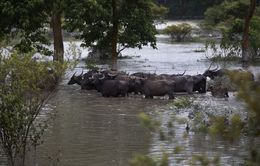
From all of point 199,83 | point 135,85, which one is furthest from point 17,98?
point 199,83

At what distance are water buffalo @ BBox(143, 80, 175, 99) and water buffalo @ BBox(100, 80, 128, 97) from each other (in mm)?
1000

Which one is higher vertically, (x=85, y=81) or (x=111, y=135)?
→ (x=85, y=81)

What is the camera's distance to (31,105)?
10094 mm

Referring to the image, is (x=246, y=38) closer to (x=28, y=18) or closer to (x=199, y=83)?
(x=199, y=83)

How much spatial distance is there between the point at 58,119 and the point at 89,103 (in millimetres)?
3673

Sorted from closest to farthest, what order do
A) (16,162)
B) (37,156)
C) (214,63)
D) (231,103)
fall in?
1. (16,162)
2. (37,156)
3. (231,103)
4. (214,63)

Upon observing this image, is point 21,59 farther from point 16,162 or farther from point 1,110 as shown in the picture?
point 16,162

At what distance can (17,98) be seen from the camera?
9844 millimetres

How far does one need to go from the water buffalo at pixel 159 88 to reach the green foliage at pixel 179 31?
116 ft

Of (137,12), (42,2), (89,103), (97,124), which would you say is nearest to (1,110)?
(97,124)

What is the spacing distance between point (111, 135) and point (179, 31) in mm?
44001

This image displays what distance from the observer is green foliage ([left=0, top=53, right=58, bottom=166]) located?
32.3 feet

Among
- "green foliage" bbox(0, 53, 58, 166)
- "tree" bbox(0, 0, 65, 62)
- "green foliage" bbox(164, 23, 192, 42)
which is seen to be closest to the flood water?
"green foliage" bbox(0, 53, 58, 166)

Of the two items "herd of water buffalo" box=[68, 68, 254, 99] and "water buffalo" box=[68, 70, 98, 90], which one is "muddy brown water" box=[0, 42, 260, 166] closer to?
"water buffalo" box=[68, 70, 98, 90]
